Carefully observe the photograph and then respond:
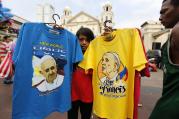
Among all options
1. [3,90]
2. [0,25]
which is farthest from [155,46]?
[0,25]

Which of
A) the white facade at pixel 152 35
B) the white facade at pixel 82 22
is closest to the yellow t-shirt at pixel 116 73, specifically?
the white facade at pixel 152 35

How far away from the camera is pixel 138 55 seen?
3459mm

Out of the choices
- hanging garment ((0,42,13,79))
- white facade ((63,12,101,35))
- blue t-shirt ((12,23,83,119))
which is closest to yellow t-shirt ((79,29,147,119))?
blue t-shirt ((12,23,83,119))

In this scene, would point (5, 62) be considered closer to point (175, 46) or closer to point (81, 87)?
point (81, 87)

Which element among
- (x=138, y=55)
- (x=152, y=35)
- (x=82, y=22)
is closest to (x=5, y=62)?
(x=138, y=55)

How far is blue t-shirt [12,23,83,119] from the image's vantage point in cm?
333

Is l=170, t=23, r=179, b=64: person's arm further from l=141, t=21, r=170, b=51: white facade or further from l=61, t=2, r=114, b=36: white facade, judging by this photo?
l=61, t=2, r=114, b=36: white facade

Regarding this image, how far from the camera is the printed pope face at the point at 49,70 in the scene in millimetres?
3523

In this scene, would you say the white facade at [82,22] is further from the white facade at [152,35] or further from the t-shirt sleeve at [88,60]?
the t-shirt sleeve at [88,60]

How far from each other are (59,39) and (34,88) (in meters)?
0.66

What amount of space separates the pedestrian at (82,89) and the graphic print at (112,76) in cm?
19

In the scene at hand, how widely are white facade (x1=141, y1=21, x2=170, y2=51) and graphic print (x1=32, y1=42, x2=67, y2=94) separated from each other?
39.2 m

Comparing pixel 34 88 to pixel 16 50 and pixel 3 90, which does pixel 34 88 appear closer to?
pixel 16 50

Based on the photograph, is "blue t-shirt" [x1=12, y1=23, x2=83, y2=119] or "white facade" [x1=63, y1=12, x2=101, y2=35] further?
"white facade" [x1=63, y1=12, x2=101, y2=35]
